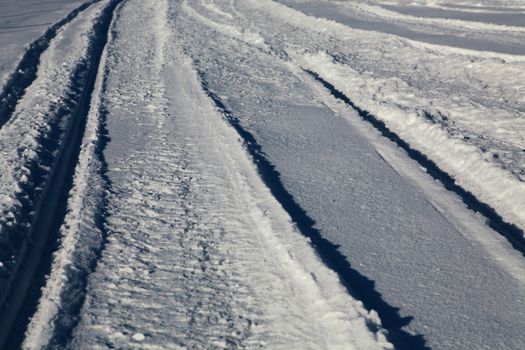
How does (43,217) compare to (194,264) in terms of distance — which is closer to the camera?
(194,264)

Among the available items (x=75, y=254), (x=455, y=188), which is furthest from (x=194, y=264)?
(x=455, y=188)

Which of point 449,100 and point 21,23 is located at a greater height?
point 21,23

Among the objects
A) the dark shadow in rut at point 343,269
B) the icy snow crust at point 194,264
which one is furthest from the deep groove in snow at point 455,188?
the icy snow crust at point 194,264

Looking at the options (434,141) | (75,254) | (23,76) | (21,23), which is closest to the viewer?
(75,254)

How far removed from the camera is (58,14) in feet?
68.3

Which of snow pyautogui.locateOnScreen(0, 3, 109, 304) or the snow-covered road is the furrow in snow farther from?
snow pyautogui.locateOnScreen(0, 3, 109, 304)

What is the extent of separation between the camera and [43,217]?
5.58 meters

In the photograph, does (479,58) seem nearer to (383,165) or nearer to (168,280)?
(383,165)

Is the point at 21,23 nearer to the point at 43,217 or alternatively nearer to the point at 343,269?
the point at 43,217

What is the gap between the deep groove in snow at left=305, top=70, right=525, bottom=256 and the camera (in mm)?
5217

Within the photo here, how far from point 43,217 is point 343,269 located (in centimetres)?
291

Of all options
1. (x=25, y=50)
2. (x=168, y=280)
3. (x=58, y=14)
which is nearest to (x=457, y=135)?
(x=168, y=280)

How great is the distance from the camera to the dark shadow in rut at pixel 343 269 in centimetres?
387

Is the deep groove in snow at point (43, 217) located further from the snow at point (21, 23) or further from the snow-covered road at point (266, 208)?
the snow at point (21, 23)
